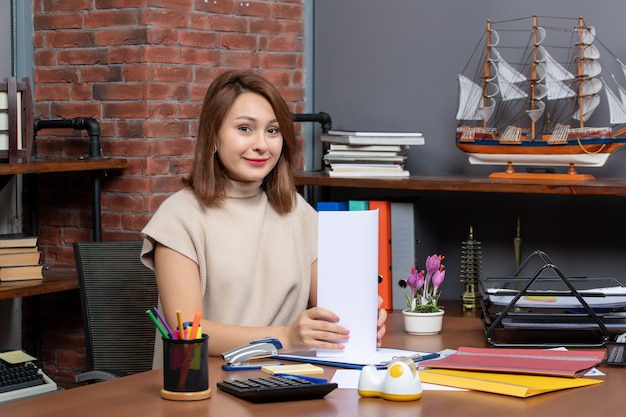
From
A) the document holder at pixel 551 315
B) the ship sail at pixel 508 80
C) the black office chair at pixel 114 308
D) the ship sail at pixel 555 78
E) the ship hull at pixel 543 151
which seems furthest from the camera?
the ship sail at pixel 508 80

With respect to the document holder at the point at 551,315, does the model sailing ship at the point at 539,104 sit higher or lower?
higher

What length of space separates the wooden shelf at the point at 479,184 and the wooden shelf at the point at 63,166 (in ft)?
2.09

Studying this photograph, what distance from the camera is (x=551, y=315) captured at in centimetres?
222

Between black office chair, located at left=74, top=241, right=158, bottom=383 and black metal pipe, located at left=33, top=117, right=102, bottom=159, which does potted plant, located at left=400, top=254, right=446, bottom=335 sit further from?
black metal pipe, located at left=33, top=117, right=102, bottom=159

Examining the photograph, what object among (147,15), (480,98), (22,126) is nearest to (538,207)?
(480,98)

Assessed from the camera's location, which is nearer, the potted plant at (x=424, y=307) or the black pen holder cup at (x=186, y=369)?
the black pen holder cup at (x=186, y=369)

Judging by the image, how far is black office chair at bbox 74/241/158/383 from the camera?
266 centimetres

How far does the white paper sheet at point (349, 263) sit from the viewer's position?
1927mm

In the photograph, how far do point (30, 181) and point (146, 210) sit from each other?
53 centimetres

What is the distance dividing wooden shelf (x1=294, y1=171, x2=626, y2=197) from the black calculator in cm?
140

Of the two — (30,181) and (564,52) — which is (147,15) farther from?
(564,52)

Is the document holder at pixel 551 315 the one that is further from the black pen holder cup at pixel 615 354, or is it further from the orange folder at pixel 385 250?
the orange folder at pixel 385 250

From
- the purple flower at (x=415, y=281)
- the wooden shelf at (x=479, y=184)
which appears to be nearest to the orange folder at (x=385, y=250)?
the wooden shelf at (x=479, y=184)

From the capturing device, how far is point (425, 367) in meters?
1.91
